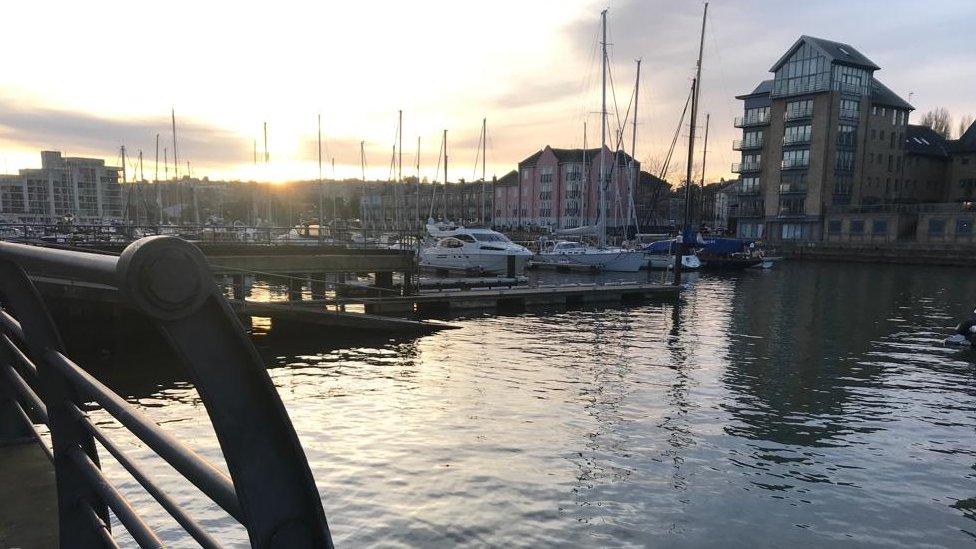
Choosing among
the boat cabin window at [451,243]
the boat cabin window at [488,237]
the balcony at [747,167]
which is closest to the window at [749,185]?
the balcony at [747,167]

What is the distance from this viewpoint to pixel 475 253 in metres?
40.8

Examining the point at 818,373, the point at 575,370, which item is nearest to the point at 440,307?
the point at 575,370

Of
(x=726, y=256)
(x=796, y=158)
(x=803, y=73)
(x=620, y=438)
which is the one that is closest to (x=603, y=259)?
(x=726, y=256)

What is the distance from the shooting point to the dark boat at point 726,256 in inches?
2063

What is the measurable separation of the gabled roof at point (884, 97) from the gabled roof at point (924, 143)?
17.1ft

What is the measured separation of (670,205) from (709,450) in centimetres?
11018

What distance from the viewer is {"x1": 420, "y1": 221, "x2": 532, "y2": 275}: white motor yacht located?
132 feet

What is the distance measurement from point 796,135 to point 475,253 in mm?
59986

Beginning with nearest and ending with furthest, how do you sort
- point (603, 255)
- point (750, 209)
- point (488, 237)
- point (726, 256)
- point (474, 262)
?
point (474, 262) → point (488, 237) → point (603, 255) → point (726, 256) → point (750, 209)

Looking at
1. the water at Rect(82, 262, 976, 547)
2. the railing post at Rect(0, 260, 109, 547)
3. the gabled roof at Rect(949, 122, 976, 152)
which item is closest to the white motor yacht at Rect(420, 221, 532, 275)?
the water at Rect(82, 262, 976, 547)

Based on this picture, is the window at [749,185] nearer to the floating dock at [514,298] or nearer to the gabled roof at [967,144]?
the gabled roof at [967,144]

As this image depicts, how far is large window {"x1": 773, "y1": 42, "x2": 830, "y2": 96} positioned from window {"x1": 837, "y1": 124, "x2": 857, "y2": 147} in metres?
6.16

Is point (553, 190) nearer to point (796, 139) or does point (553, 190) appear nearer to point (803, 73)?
point (796, 139)

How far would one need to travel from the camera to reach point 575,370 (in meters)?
15.4
